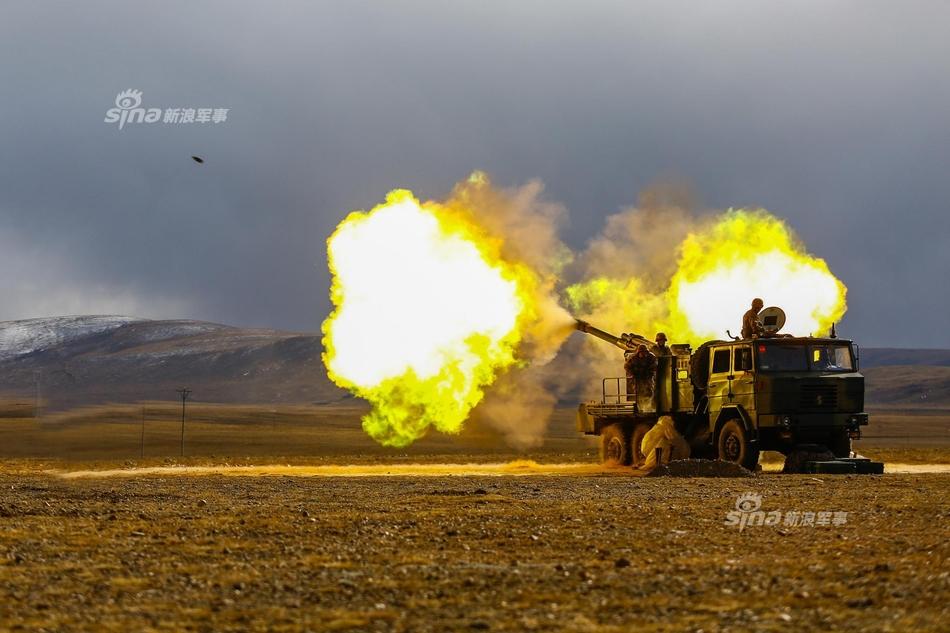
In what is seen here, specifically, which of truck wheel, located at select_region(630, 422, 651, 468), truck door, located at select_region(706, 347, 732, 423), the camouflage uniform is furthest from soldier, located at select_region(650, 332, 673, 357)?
the camouflage uniform

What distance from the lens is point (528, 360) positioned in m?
42.3

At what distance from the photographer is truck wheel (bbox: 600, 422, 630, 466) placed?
40594mm

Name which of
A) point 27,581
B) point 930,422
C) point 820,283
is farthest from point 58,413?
point 930,422

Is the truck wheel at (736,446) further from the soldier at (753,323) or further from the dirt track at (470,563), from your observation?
the dirt track at (470,563)

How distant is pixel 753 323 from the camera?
3666cm

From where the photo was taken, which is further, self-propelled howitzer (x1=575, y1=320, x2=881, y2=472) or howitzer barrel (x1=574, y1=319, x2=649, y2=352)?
howitzer barrel (x1=574, y1=319, x2=649, y2=352)

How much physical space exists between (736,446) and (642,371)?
4219mm

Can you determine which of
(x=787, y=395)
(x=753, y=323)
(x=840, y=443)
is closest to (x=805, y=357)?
(x=787, y=395)

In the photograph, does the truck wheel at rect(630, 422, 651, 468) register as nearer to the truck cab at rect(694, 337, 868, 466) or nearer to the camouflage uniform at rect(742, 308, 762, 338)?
the truck cab at rect(694, 337, 868, 466)

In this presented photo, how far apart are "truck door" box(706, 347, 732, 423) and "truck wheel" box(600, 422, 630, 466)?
13.3 ft

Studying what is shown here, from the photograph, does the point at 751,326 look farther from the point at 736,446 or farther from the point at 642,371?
the point at 642,371
